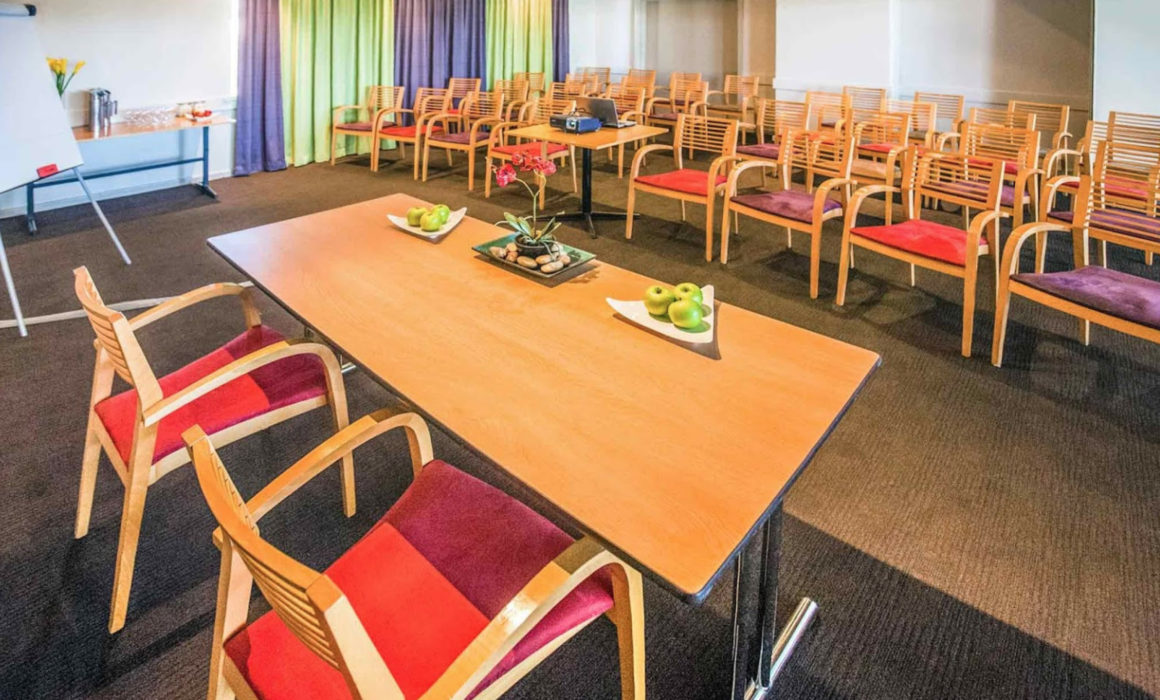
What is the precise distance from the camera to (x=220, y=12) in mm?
5742

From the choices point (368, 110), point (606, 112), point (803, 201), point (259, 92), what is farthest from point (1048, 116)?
point (259, 92)

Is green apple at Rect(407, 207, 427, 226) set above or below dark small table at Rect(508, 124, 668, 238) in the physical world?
below

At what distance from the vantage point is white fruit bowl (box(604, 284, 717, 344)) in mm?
A: 1552

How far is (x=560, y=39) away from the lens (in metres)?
8.26

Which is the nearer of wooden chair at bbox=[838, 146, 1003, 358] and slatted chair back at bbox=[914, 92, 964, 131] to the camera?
wooden chair at bbox=[838, 146, 1003, 358]

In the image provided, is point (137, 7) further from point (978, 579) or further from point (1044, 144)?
point (1044, 144)

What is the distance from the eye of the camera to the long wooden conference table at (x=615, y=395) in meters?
1.05

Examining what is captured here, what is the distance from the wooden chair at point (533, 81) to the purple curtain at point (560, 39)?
50cm

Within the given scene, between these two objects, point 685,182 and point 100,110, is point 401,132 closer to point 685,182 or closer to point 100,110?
point 100,110

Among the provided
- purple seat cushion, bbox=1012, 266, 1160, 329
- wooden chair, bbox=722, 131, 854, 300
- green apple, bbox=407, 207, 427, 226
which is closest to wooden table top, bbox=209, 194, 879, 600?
green apple, bbox=407, 207, 427, 226

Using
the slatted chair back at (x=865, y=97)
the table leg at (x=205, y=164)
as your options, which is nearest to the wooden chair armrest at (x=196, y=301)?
the table leg at (x=205, y=164)

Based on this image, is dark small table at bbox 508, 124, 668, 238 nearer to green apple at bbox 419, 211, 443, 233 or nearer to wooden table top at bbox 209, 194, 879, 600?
green apple at bbox 419, 211, 443, 233

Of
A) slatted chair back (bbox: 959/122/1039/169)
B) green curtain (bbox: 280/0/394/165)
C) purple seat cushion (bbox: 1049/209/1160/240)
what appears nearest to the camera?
purple seat cushion (bbox: 1049/209/1160/240)

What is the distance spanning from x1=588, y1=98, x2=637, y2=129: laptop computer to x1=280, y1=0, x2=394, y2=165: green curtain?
3147mm
